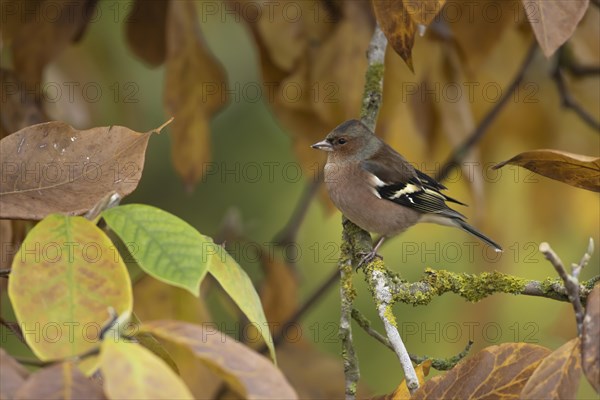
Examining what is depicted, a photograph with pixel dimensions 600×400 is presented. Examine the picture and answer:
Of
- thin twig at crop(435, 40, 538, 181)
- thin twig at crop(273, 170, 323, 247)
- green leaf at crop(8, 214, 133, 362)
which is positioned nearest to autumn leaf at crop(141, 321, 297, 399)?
green leaf at crop(8, 214, 133, 362)

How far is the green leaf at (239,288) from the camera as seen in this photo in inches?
65.1

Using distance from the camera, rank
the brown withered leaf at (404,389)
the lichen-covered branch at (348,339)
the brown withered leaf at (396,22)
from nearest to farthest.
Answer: the brown withered leaf at (404,389) → the brown withered leaf at (396,22) → the lichen-covered branch at (348,339)

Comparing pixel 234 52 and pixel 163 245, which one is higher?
pixel 163 245

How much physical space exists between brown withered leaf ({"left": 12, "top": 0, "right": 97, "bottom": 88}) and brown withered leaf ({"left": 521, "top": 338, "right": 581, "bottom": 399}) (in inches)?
99.5

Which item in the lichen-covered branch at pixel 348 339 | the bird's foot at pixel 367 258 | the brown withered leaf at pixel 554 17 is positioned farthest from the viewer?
the bird's foot at pixel 367 258

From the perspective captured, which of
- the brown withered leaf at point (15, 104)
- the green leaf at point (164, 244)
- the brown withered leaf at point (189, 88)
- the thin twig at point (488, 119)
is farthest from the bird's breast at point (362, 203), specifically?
the green leaf at point (164, 244)

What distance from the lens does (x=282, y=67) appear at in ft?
11.2

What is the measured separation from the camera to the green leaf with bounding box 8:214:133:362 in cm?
140

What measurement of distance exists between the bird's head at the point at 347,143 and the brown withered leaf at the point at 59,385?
297 centimetres

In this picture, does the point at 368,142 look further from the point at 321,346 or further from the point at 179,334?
the point at 179,334

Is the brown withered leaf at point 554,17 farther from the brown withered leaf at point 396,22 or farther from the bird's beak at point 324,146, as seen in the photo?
the bird's beak at point 324,146

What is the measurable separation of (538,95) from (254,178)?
2733 mm

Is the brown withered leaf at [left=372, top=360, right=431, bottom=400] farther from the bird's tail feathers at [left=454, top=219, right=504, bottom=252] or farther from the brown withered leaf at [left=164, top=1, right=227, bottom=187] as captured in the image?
the bird's tail feathers at [left=454, top=219, right=504, bottom=252]

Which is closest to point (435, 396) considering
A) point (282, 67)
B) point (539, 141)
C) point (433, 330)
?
point (282, 67)
